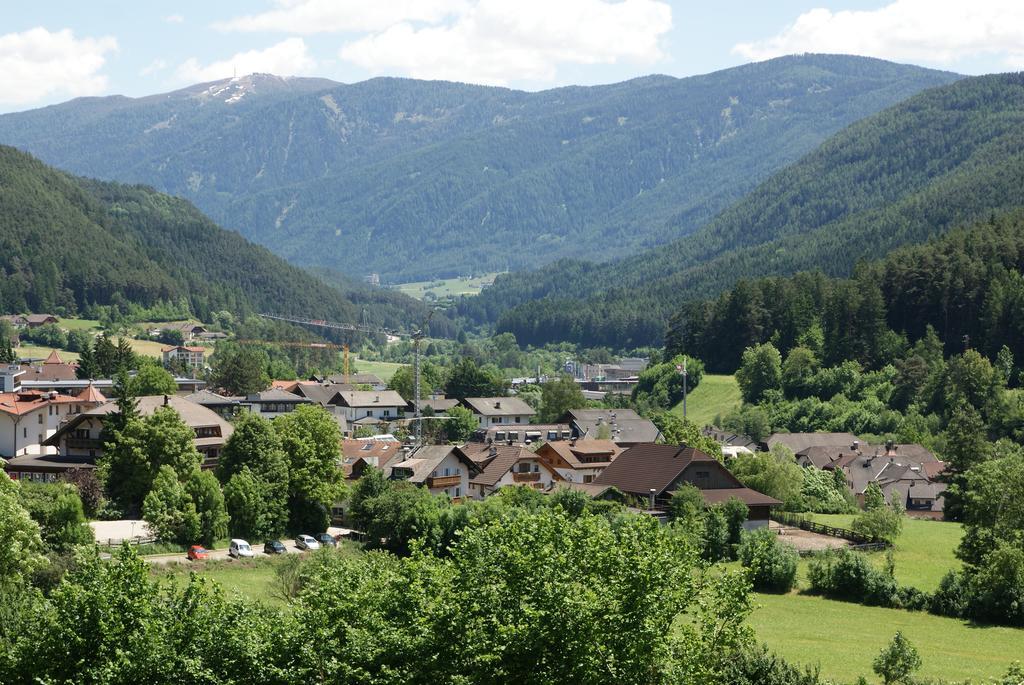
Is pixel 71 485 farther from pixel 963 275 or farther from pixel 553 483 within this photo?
pixel 963 275

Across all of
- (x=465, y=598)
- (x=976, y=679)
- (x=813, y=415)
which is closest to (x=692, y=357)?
(x=813, y=415)

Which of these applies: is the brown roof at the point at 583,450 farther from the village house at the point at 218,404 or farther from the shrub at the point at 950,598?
the shrub at the point at 950,598

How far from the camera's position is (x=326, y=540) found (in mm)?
69625

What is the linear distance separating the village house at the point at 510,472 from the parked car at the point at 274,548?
19.0 metres

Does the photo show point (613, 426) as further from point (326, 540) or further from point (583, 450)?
point (326, 540)

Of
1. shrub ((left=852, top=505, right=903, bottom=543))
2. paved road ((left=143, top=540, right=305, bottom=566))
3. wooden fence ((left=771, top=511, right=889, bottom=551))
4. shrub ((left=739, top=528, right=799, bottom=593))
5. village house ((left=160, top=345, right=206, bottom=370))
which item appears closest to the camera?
shrub ((left=739, top=528, right=799, bottom=593))

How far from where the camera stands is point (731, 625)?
35.8 metres

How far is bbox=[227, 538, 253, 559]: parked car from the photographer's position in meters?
63.8

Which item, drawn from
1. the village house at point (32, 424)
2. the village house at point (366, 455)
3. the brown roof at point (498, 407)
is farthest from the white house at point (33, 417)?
the brown roof at point (498, 407)

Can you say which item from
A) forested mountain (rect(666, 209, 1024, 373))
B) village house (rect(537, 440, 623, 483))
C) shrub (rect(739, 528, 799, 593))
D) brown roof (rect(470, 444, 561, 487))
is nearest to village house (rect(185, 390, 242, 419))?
brown roof (rect(470, 444, 561, 487))

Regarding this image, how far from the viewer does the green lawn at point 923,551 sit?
6247 centimetres

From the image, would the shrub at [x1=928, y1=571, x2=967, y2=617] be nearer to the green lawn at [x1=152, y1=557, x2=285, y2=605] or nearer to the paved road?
the green lawn at [x1=152, y1=557, x2=285, y2=605]

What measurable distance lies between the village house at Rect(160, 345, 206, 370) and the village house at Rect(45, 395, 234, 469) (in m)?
91.8

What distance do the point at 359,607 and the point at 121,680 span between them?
6347 millimetres
